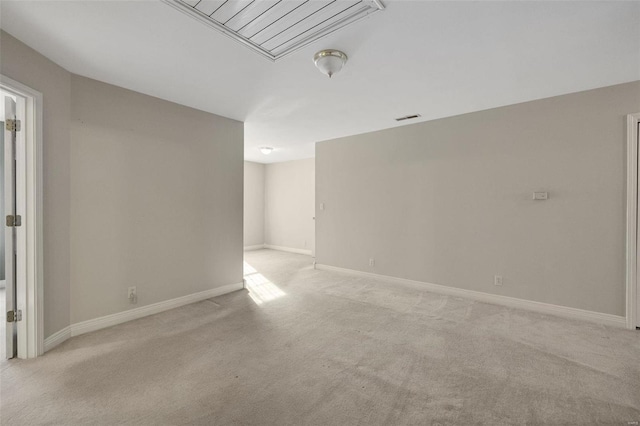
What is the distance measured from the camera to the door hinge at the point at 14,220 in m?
2.19

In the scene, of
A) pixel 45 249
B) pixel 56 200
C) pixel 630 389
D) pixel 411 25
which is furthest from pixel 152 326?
pixel 630 389

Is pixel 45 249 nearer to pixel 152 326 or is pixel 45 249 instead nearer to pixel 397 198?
pixel 152 326

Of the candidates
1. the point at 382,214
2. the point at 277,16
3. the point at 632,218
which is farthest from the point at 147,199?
the point at 632,218

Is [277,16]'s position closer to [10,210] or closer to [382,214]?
[10,210]

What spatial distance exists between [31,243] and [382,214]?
4164 mm

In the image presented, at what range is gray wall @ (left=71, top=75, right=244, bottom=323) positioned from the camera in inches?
105

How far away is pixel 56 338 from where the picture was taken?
2398mm

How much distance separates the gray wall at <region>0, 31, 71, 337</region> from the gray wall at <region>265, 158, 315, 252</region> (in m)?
5.09

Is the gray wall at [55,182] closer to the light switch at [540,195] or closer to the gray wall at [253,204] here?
the light switch at [540,195]

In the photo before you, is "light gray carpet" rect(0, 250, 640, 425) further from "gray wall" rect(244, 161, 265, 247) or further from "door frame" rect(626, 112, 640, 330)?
"gray wall" rect(244, 161, 265, 247)

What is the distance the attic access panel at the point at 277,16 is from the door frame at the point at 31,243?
1.65m

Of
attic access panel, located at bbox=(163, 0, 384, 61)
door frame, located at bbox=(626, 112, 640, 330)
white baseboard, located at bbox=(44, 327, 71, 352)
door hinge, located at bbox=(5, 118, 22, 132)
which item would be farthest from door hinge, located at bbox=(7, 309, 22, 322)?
door frame, located at bbox=(626, 112, 640, 330)

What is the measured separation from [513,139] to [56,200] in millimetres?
4962

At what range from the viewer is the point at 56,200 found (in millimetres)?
2422
